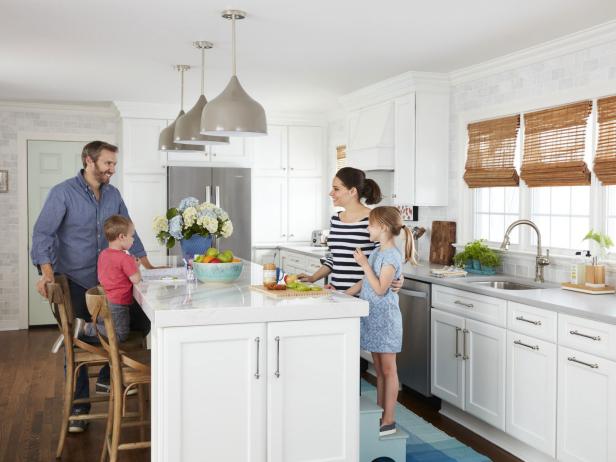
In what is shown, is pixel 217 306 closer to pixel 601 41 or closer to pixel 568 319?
pixel 568 319

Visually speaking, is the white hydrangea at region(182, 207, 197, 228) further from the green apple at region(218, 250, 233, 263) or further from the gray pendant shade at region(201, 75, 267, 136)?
the gray pendant shade at region(201, 75, 267, 136)

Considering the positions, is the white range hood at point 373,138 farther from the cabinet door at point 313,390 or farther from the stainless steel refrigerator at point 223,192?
the cabinet door at point 313,390

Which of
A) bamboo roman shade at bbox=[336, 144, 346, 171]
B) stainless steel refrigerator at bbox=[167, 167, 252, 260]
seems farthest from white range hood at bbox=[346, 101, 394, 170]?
stainless steel refrigerator at bbox=[167, 167, 252, 260]

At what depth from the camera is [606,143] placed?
3932 millimetres

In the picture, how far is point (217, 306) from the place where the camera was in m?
2.76

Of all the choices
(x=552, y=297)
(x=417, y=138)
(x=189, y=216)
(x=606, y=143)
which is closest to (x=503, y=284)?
(x=552, y=297)

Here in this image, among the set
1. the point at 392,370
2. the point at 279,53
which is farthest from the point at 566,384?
the point at 279,53

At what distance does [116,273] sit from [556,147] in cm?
282

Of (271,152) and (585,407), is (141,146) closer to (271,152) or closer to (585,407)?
(271,152)

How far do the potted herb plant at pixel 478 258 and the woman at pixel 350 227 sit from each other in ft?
4.37

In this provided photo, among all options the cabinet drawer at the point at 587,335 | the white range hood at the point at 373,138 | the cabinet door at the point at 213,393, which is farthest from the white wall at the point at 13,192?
the cabinet drawer at the point at 587,335

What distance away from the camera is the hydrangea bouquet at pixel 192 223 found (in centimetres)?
399

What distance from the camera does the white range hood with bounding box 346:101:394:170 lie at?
5605mm

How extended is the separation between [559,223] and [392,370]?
5.79 ft
